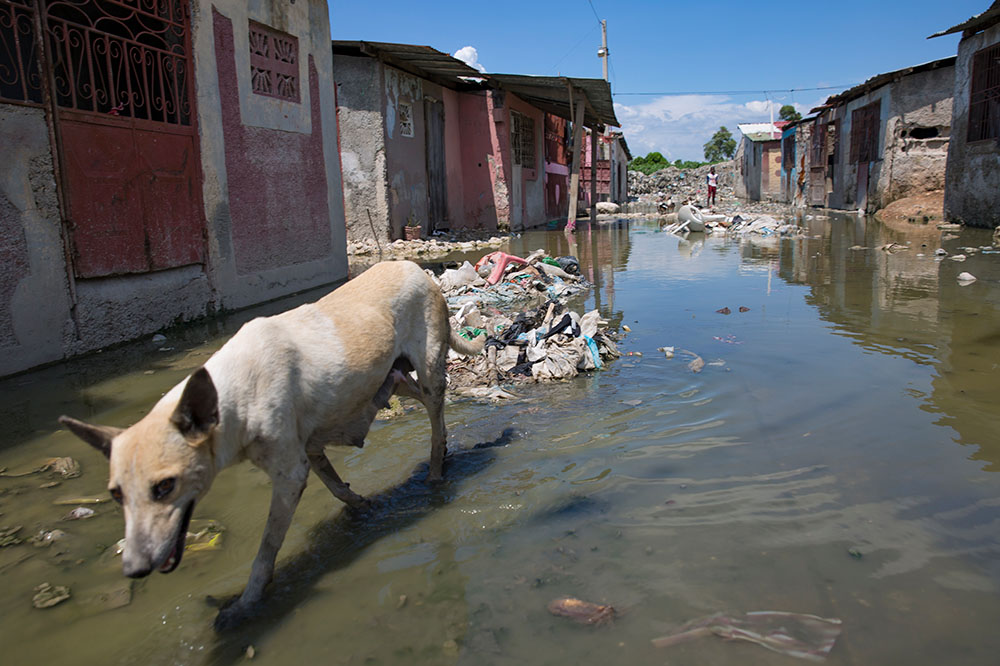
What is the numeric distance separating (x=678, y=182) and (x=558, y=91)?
1738 inches

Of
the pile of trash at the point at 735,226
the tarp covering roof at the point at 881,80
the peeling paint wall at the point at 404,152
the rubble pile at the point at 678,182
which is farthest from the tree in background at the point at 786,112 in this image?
the peeling paint wall at the point at 404,152

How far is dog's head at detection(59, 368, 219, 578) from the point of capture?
1.94 m

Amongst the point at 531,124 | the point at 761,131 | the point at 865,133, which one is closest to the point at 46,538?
the point at 531,124

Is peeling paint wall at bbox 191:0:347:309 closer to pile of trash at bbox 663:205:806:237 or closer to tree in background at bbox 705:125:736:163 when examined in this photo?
pile of trash at bbox 663:205:806:237

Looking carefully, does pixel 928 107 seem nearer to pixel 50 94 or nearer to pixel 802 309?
pixel 802 309

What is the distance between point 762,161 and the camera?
3625 centimetres

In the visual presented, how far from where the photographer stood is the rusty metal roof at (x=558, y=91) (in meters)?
15.2

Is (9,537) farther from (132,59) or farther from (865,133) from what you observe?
(865,133)

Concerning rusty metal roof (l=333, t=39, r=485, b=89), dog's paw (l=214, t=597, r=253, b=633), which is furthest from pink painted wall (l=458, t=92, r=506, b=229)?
dog's paw (l=214, t=597, r=253, b=633)

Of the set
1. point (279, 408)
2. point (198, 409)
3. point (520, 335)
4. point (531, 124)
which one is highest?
point (531, 124)

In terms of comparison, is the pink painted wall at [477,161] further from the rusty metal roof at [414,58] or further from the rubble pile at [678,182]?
the rubble pile at [678,182]

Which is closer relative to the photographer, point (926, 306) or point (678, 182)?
point (926, 306)

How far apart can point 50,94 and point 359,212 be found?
328 inches

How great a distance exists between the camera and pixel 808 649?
2023 mm
